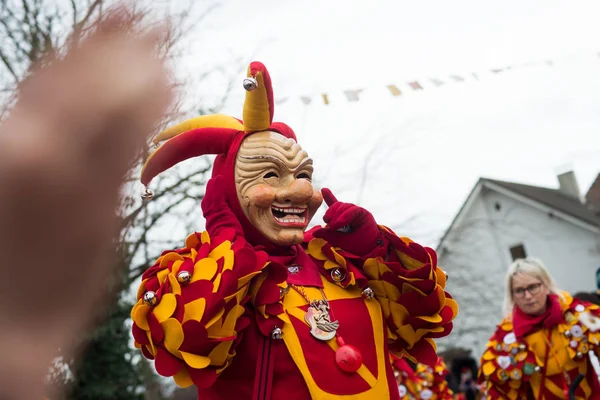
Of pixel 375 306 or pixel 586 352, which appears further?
pixel 586 352

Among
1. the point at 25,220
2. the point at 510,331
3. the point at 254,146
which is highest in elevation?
the point at 254,146

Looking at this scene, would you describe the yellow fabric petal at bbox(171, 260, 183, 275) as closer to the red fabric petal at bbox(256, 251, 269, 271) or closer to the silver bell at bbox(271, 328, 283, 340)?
the red fabric petal at bbox(256, 251, 269, 271)

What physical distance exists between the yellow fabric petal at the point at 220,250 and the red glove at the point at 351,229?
18.5 inches

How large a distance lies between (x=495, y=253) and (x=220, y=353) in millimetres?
17637

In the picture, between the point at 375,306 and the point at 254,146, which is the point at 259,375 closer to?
the point at 375,306

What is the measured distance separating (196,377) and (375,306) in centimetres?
77

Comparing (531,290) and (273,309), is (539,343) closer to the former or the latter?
(531,290)

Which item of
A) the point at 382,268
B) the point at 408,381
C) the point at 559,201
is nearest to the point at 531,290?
the point at 408,381

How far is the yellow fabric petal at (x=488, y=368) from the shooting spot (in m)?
4.46

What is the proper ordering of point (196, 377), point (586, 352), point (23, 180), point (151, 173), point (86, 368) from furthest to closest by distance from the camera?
point (86, 368) < point (586, 352) < point (151, 173) < point (196, 377) < point (23, 180)

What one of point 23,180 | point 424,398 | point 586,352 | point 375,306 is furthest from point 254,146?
point 424,398

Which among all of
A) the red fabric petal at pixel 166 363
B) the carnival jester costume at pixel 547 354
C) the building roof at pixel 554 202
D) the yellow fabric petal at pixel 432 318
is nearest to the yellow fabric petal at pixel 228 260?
the red fabric petal at pixel 166 363

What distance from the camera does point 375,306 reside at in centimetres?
235

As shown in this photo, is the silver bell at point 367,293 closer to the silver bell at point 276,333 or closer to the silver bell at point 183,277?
the silver bell at point 276,333
